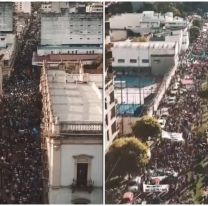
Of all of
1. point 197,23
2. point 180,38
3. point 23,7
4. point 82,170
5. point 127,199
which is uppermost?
point 23,7

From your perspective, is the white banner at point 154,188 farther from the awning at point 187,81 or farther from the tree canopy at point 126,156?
the awning at point 187,81

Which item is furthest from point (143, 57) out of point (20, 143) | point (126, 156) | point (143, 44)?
point (20, 143)

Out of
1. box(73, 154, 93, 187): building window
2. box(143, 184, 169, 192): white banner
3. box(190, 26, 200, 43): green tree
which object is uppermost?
box(190, 26, 200, 43): green tree

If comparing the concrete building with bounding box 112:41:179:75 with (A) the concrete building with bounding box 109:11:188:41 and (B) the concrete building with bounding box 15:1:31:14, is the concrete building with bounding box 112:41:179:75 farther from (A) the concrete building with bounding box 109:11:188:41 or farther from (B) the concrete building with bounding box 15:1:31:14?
(B) the concrete building with bounding box 15:1:31:14

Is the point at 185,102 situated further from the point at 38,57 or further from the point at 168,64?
the point at 38,57

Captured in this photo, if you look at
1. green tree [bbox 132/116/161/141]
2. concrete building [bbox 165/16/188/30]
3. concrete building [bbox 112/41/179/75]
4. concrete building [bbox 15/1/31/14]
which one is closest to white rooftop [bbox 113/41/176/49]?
concrete building [bbox 112/41/179/75]

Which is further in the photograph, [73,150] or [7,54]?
[7,54]

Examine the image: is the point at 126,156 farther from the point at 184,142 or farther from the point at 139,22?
the point at 139,22
